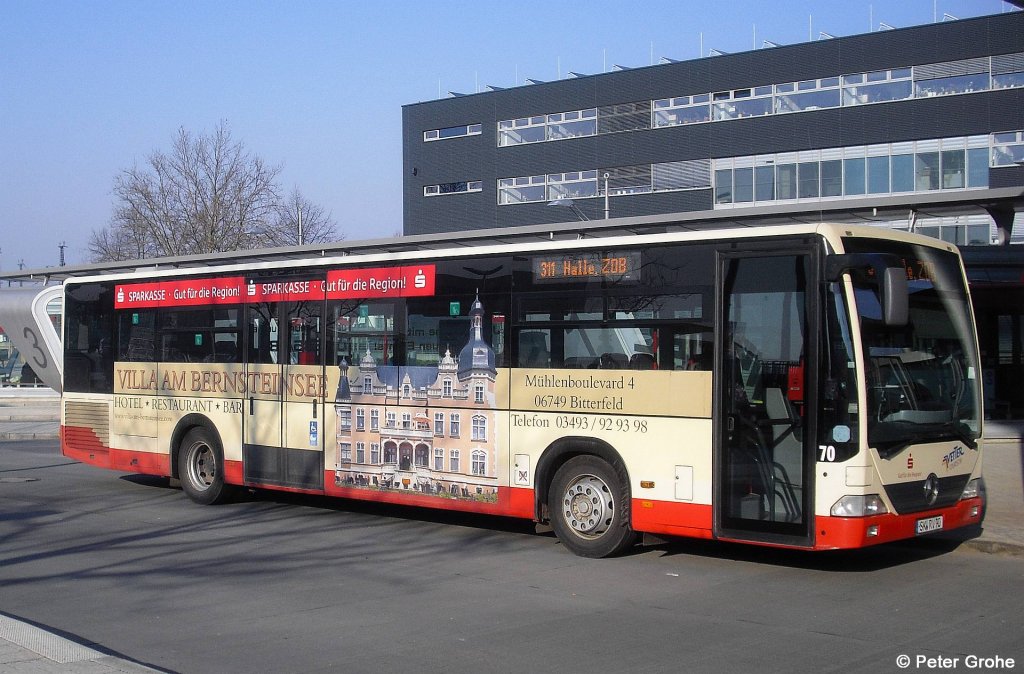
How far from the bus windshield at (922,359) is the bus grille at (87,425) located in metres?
11.6

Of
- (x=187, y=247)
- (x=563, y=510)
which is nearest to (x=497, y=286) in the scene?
(x=563, y=510)

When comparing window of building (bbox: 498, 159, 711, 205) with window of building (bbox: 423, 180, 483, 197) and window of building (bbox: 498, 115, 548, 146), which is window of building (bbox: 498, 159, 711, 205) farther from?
window of building (bbox: 498, 115, 548, 146)

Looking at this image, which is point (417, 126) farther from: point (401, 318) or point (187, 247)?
point (401, 318)

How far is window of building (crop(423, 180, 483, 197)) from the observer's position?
184 feet

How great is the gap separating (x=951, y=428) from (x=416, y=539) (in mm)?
5873

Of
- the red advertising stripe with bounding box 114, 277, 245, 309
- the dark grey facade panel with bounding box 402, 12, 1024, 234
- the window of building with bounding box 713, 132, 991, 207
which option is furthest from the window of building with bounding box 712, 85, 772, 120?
the red advertising stripe with bounding box 114, 277, 245, 309

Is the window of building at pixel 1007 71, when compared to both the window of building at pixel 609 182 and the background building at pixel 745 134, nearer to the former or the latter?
the background building at pixel 745 134

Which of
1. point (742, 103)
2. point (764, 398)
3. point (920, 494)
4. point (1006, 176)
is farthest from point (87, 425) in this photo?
point (742, 103)

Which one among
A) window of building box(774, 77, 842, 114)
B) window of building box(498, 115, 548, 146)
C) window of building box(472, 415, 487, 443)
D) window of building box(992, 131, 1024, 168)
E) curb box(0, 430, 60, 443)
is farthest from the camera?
window of building box(498, 115, 548, 146)

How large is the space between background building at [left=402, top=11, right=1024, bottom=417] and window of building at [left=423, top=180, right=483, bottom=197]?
7 centimetres

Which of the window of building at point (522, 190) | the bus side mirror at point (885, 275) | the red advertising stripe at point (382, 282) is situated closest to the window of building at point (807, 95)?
the window of building at point (522, 190)

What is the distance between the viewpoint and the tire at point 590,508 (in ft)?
34.4

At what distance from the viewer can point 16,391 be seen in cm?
4384

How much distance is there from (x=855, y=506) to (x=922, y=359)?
1.64m
